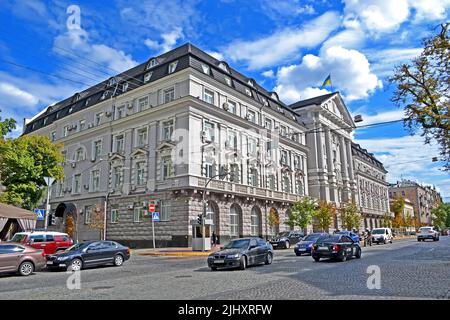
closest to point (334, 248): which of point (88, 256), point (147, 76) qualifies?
point (88, 256)

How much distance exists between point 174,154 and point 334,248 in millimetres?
18946

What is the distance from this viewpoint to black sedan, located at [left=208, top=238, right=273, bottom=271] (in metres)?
15.4

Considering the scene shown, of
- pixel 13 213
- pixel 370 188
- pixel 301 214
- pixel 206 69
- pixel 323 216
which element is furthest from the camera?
pixel 370 188

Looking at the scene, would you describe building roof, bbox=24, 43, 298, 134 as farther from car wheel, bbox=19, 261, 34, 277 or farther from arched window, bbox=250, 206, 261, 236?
car wheel, bbox=19, 261, 34, 277

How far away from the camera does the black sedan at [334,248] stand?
59.0ft

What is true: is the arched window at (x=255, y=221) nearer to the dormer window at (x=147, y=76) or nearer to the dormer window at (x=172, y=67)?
the dormer window at (x=172, y=67)

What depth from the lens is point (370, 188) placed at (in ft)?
263

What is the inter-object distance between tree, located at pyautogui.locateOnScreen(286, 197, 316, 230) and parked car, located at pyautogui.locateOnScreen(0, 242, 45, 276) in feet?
97.0

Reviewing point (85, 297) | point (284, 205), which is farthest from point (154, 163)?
point (85, 297)

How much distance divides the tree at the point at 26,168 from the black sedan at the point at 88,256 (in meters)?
15.2

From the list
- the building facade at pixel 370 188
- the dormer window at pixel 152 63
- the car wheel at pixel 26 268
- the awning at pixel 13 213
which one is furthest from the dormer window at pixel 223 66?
the building facade at pixel 370 188

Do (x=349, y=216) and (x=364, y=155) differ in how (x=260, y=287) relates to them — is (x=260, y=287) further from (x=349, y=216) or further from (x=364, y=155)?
(x=364, y=155)
